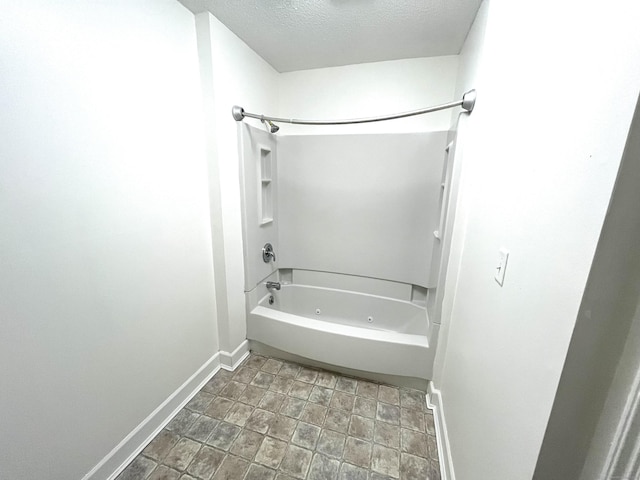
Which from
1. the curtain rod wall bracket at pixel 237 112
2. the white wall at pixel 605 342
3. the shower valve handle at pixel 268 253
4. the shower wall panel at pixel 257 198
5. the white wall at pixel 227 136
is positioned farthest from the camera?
the shower valve handle at pixel 268 253

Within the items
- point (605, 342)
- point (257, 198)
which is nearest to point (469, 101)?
point (605, 342)

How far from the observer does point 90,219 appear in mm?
1046

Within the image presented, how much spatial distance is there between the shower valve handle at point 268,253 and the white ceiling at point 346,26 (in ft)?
5.14

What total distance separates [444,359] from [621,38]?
1.61m

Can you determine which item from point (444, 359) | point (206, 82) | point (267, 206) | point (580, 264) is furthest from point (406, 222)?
point (206, 82)

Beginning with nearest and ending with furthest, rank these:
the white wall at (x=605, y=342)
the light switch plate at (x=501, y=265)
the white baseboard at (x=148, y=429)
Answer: the white wall at (x=605, y=342), the light switch plate at (x=501, y=265), the white baseboard at (x=148, y=429)

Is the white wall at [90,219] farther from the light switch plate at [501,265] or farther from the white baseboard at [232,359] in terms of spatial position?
the light switch plate at [501,265]

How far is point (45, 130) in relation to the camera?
2.93 feet

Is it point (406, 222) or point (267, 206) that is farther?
point (267, 206)

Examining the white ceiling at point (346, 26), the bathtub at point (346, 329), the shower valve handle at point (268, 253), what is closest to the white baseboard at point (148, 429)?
the bathtub at point (346, 329)

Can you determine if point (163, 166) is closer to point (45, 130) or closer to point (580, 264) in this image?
point (45, 130)

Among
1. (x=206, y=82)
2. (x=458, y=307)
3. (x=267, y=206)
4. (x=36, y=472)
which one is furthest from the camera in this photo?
(x=267, y=206)

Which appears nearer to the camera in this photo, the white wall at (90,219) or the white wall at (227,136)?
the white wall at (90,219)

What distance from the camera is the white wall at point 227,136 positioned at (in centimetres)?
149
